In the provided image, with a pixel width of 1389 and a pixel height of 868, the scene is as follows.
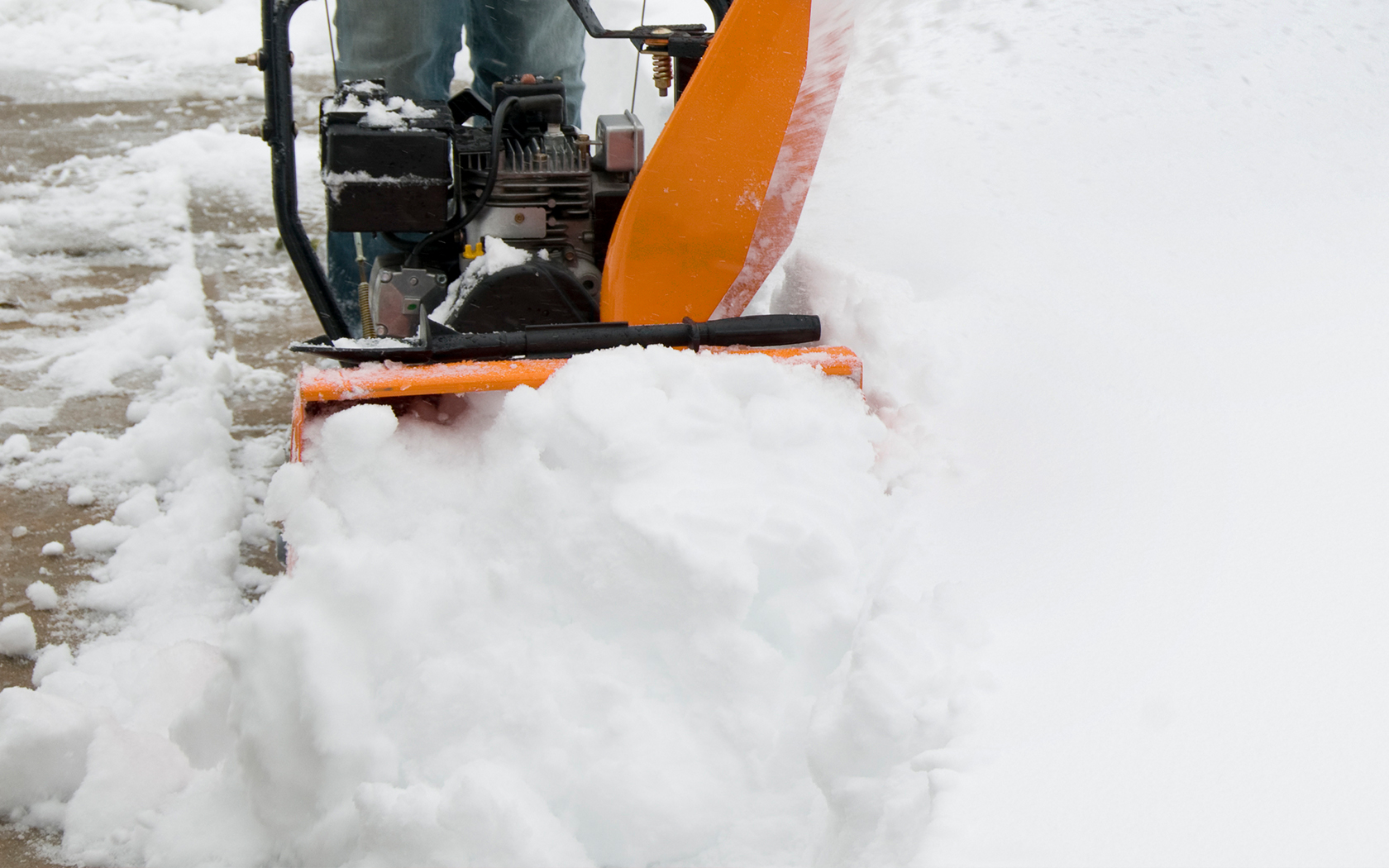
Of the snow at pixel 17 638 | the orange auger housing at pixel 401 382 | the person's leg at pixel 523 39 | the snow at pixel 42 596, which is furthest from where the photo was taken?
the person's leg at pixel 523 39

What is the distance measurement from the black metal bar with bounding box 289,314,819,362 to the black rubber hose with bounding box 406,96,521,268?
32cm

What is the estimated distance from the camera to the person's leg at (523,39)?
2605 mm

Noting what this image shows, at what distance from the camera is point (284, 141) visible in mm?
1880

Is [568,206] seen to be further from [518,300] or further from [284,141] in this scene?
[284,141]

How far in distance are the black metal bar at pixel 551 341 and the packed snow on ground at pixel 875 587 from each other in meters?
0.09

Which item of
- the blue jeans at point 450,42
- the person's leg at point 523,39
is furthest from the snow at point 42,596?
the person's leg at point 523,39

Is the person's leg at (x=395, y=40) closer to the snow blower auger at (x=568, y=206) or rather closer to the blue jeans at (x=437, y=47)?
the blue jeans at (x=437, y=47)

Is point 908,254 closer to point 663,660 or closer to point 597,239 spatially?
point 597,239

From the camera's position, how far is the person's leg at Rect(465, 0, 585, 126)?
2605 millimetres

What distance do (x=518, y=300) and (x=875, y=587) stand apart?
841 mm

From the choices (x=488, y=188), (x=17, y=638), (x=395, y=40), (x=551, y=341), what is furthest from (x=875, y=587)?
Answer: (x=395, y=40)

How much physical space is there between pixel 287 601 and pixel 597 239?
37.0 inches

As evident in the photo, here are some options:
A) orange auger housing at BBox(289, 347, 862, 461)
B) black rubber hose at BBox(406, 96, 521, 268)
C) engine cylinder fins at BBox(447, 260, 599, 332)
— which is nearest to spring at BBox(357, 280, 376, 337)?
black rubber hose at BBox(406, 96, 521, 268)

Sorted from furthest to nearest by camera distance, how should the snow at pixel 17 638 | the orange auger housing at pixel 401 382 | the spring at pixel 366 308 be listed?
the spring at pixel 366 308
the snow at pixel 17 638
the orange auger housing at pixel 401 382
